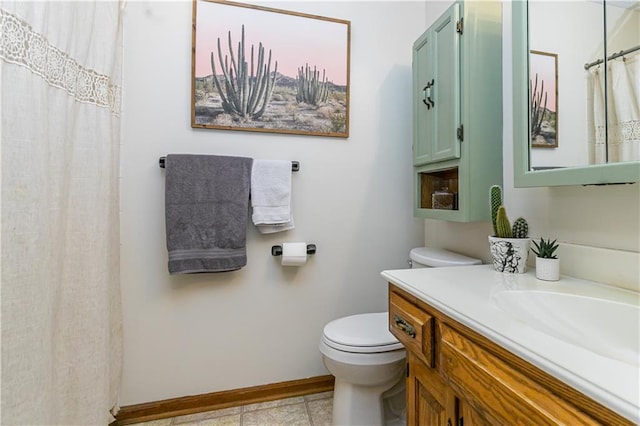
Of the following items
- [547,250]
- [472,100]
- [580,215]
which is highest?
[472,100]

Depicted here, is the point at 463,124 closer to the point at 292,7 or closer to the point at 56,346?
the point at 292,7

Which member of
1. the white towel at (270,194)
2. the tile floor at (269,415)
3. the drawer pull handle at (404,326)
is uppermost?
the white towel at (270,194)

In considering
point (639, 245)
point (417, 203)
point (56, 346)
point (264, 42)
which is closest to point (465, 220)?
point (417, 203)

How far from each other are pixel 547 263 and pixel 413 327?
471 mm

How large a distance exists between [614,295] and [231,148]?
1.57 m

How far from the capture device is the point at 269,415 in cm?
148

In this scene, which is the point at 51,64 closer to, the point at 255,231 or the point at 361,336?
the point at 255,231

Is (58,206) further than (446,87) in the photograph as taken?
No

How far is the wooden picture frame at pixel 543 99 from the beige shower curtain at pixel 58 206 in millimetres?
1493

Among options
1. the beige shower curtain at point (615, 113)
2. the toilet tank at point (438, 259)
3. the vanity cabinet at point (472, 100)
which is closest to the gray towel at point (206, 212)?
the toilet tank at point (438, 259)

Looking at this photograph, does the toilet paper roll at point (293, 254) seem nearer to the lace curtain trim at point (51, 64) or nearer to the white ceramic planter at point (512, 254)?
the white ceramic planter at point (512, 254)

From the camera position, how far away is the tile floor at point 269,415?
143 centimetres

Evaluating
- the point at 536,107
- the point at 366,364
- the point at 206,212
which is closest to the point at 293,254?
the point at 206,212

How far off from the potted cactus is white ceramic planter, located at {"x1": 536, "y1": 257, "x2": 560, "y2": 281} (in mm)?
71
